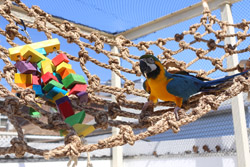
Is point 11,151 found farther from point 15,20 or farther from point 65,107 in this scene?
point 15,20

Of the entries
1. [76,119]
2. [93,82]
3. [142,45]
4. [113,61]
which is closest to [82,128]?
[76,119]

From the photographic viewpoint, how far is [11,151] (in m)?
0.46

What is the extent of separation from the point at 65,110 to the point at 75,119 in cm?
4

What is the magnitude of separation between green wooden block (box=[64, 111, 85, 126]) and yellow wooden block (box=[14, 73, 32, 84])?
16 cm

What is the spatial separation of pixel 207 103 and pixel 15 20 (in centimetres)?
60

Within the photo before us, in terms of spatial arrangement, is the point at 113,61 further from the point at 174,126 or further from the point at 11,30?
the point at 174,126

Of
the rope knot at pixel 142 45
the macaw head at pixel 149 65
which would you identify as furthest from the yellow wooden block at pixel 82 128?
the rope knot at pixel 142 45

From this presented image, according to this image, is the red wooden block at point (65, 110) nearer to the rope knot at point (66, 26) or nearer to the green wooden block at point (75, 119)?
the green wooden block at point (75, 119)

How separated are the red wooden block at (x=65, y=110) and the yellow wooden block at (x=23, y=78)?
127 mm

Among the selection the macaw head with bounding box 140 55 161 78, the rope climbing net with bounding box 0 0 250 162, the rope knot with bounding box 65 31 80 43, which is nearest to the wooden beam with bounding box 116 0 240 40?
the rope climbing net with bounding box 0 0 250 162

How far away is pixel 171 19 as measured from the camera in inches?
54.6

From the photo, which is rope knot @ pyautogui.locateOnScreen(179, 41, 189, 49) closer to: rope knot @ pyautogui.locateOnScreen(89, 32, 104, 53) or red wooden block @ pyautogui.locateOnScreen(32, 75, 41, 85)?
rope knot @ pyautogui.locateOnScreen(89, 32, 104, 53)

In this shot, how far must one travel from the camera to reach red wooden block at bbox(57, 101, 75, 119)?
1.64 ft

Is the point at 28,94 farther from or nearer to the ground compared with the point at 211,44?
nearer to the ground
